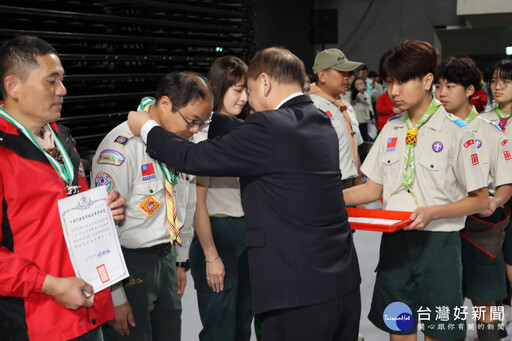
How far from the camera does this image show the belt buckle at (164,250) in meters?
2.20

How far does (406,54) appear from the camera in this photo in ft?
8.00

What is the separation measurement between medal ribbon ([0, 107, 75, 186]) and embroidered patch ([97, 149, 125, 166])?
257 mm

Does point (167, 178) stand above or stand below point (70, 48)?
below

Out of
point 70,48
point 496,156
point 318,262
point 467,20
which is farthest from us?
point 467,20

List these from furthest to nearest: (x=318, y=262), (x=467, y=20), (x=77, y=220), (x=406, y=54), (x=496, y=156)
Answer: (x=467, y=20) → (x=496, y=156) → (x=406, y=54) → (x=318, y=262) → (x=77, y=220)

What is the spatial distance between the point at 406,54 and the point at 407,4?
40.8 feet

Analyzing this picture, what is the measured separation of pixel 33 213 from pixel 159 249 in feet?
2.12

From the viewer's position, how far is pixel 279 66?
1940 mm

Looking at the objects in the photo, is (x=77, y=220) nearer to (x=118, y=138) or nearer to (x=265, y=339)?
(x=118, y=138)

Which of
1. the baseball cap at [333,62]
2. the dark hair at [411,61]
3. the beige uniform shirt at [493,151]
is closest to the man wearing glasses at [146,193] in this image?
the dark hair at [411,61]

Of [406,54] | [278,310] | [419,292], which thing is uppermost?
[406,54]

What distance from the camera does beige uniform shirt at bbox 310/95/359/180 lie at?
4320mm

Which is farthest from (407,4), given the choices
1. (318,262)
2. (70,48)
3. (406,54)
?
(318,262)

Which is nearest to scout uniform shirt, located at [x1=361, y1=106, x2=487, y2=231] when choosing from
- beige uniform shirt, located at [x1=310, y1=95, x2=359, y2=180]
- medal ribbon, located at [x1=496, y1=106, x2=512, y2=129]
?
medal ribbon, located at [x1=496, y1=106, x2=512, y2=129]
